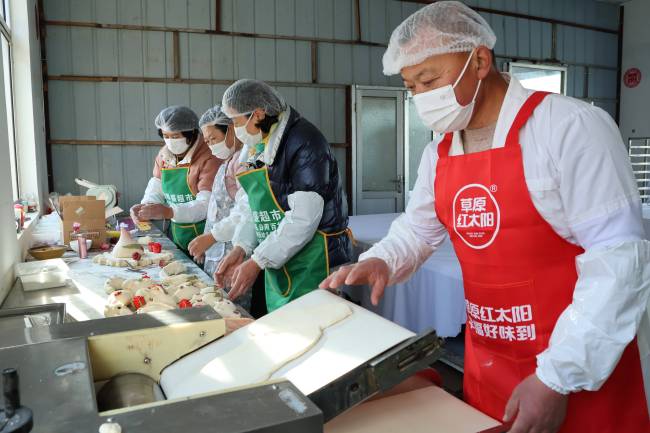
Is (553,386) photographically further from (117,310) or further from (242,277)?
(242,277)

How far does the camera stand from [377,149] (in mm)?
7668

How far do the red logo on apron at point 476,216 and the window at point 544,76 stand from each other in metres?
8.15

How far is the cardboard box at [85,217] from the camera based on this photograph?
347 cm

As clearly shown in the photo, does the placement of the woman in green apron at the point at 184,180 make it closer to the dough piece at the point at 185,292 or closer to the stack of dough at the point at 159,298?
the stack of dough at the point at 159,298

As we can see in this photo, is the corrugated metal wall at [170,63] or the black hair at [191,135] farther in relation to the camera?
the corrugated metal wall at [170,63]

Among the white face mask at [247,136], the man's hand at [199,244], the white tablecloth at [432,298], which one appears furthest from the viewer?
the white tablecloth at [432,298]

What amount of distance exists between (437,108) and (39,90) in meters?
5.43

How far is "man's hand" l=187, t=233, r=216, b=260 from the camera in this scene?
302 cm

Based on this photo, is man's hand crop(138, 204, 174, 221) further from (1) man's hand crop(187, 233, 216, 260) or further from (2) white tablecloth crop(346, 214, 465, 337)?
→ (2) white tablecloth crop(346, 214, 465, 337)

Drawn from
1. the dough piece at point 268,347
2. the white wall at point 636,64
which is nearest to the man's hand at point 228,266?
the dough piece at point 268,347

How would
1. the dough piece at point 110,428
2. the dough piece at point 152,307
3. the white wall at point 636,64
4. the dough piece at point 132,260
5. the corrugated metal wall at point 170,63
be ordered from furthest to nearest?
the white wall at point 636,64 < the corrugated metal wall at point 170,63 < the dough piece at point 132,260 < the dough piece at point 152,307 < the dough piece at point 110,428

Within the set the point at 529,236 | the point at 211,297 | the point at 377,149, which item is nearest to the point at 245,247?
the point at 211,297

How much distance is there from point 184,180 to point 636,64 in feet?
28.7

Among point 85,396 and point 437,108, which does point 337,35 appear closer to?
point 437,108
